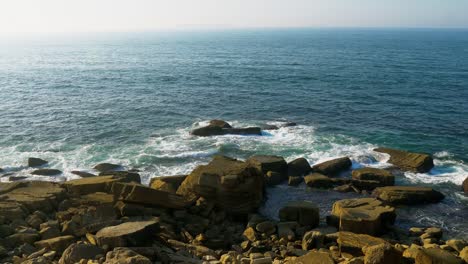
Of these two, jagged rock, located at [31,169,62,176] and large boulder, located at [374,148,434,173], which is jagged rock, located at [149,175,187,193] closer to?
jagged rock, located at [31,169,62,176]

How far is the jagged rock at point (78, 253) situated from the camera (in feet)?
57.1

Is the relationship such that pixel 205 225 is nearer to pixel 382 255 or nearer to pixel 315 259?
pixel 315 259

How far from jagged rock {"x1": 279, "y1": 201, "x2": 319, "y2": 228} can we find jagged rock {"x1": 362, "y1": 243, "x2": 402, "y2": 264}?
24.6 ft

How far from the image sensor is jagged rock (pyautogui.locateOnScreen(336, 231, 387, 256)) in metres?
21.6

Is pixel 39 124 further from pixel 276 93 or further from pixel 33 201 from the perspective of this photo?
pixel 276 93

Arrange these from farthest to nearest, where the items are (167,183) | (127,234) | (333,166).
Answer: (333,166) → (167,183) → (127,234)

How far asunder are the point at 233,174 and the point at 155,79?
195 ft

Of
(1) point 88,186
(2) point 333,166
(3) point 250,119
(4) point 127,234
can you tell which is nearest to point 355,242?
(4) point 127,234


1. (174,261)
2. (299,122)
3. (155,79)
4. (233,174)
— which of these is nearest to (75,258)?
(174,261)

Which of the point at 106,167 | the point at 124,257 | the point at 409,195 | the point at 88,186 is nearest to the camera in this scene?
the point at 124,257

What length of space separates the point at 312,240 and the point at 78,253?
11.8 meters

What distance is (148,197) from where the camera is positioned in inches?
960

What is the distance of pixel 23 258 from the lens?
17.8 metres

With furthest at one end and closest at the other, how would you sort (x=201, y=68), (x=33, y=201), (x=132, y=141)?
1. (x=201, y=68)
2. (x=132, y=141)
3. (x=33, y=201)
